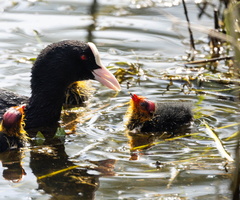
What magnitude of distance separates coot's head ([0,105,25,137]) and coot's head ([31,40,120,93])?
677 mm

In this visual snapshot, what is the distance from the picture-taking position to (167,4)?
31.8 feet

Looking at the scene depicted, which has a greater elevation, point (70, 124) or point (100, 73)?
point (100, 73)

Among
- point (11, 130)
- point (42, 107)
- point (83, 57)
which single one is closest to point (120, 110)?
point (83, 57)

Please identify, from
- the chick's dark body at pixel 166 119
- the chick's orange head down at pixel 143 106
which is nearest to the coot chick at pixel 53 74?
the chick's orange head down at pixel 143 106

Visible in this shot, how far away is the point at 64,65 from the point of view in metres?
5.48

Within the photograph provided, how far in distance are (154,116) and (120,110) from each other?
0.55m

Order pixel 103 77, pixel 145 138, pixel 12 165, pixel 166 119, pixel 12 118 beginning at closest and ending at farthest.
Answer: pixel 12 165 → pixel 12 118 → pixel 145 138 → pixel 166 119 → pixel 103 77

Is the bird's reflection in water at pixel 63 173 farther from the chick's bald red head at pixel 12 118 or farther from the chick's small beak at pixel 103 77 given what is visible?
the chick's small beak at pixel 103 77

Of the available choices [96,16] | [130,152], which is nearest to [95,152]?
[130,152]

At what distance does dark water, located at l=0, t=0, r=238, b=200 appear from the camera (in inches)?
165

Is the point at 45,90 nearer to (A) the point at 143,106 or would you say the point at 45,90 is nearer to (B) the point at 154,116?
(A) the point at 143,106

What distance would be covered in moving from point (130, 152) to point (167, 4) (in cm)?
522

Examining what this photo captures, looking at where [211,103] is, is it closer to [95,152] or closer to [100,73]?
[100,73]

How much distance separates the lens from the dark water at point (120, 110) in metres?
4.20
